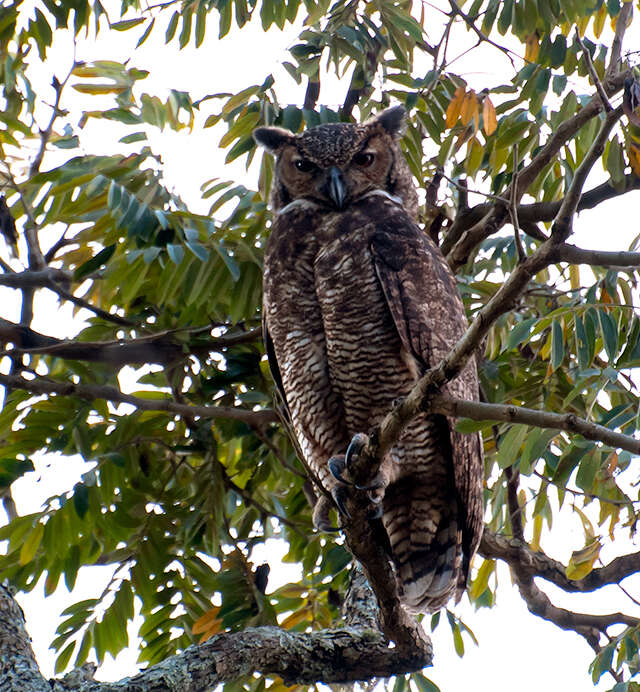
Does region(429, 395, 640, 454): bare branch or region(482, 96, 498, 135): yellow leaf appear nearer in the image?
region(429, 395, 640, 454): bare branch

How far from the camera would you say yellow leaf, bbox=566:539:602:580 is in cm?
275

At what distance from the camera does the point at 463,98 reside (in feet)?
9.02

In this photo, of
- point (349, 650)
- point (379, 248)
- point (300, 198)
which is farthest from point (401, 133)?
point (349, 650)

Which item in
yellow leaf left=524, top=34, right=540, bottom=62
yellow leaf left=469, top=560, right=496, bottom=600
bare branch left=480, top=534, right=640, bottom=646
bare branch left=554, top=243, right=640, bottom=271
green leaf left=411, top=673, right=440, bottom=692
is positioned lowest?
green leaf left=411, top=673, right=440, bottom=692

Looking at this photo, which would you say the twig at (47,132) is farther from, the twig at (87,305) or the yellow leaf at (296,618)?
the yellow leaf at (296,618)

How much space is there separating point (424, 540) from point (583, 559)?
0.54 meters

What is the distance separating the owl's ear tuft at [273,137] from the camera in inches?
135

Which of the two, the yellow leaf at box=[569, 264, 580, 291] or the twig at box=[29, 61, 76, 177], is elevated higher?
the twig at box=[29, 61, 76, 177]

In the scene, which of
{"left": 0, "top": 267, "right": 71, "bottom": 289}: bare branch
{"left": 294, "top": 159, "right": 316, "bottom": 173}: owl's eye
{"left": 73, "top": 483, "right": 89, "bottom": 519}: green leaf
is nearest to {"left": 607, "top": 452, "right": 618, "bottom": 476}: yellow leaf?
{"left": 294, "top": 159, "right": 316, "bottom": 173}: owl's eye

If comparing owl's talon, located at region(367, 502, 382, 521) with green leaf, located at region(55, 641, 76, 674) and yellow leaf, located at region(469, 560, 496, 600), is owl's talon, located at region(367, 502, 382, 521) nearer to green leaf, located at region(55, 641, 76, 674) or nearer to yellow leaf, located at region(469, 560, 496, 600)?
yellow leaf, located at region(469, 560, 496, 600)

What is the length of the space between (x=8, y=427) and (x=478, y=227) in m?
1.86

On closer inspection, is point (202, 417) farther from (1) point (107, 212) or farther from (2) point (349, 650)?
(2) point (349, 650)

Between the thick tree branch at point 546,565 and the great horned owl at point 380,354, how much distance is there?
0.98 feet

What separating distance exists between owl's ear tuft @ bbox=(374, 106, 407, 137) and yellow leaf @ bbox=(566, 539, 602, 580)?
1716 millimetres
